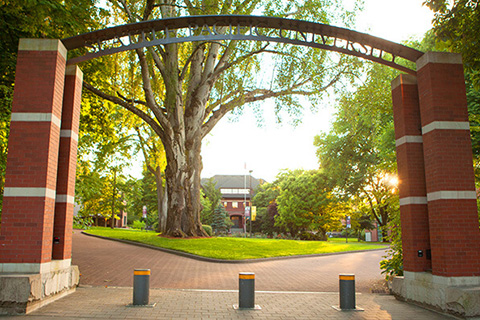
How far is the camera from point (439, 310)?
7.52 metres

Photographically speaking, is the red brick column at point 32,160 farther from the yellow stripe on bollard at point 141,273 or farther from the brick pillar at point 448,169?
the brick pillar at point 448,169

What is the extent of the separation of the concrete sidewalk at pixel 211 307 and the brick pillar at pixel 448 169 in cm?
116

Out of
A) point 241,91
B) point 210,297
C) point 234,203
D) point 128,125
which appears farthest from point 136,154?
point 234,203

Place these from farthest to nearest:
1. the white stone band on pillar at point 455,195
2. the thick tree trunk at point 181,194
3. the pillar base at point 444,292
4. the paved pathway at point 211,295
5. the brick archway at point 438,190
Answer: the thick tree trunk at point 181,194
the white stone band on pillar at point 455,195
the brick archway at point 438,190
the paved pathway at point 211,295
the pillar base at point 444,292

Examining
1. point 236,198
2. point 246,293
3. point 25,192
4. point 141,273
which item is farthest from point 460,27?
point 236,198

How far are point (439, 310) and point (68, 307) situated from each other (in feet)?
22.7

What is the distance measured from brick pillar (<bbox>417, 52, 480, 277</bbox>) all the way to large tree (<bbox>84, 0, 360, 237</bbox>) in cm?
1087

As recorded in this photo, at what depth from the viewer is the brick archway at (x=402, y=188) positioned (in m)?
7.46

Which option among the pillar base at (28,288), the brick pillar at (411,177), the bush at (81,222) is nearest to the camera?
the pillar base at (28,288)

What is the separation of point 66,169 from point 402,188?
24.3ft

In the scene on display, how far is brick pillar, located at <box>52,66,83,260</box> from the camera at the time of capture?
8.59m

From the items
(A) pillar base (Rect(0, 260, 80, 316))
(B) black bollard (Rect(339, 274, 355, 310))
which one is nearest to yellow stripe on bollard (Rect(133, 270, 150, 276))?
(A) pillar base (Rect(0, 260, 80, 316))

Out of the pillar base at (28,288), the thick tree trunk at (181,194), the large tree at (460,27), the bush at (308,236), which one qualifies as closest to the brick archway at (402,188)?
Result: the pillar base at (28,288)

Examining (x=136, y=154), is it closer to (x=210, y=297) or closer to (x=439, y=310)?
(x=210, y=297)
